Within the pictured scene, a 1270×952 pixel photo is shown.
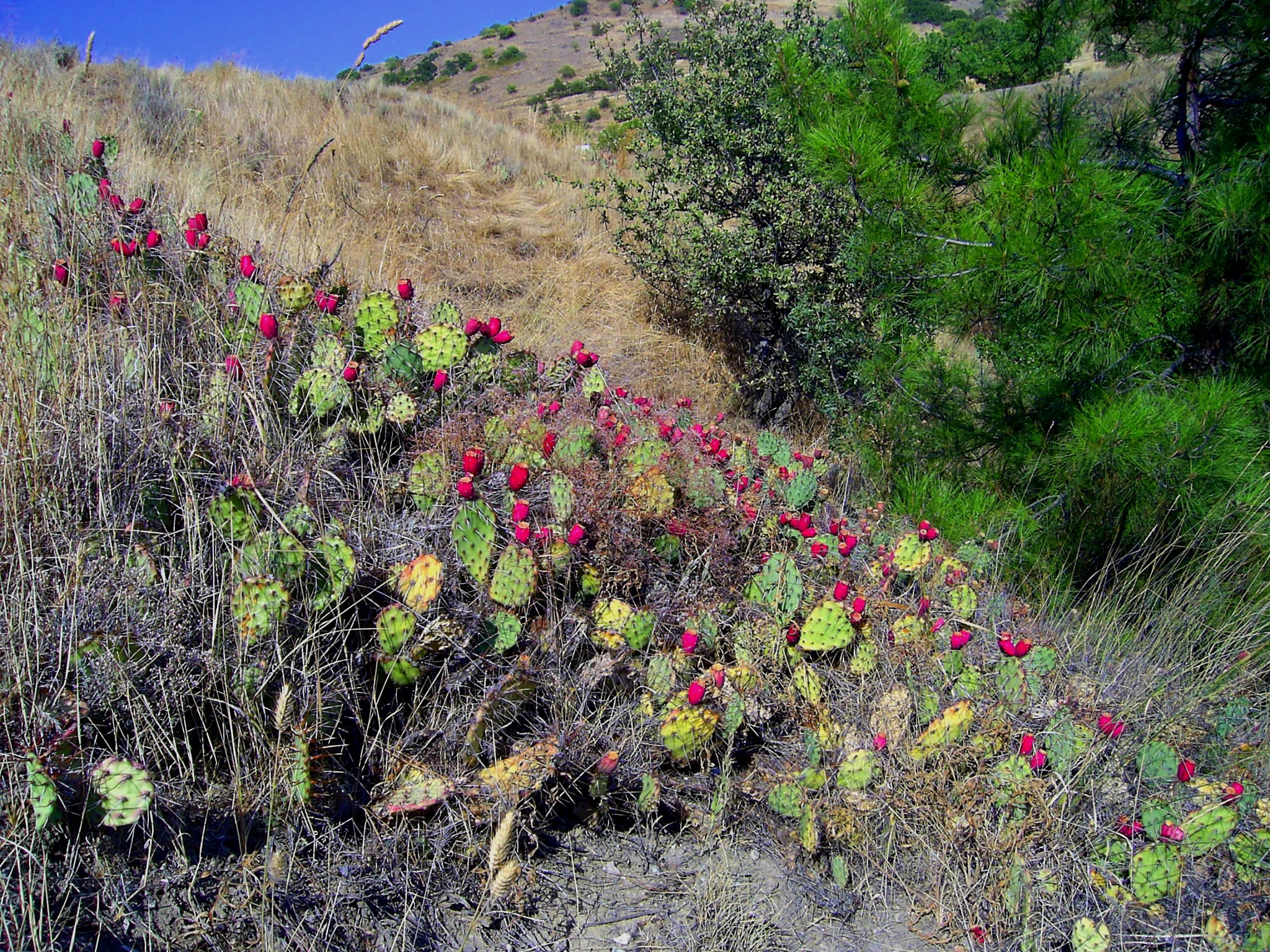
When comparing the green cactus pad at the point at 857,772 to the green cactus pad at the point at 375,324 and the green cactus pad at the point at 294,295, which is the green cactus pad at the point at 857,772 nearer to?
the green cactus pad at the point at 375,324

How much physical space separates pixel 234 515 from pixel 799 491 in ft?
7.20

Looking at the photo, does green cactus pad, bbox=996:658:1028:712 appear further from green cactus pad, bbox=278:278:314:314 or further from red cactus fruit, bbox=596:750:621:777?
green cactus pad, bbox=278:278:314:314

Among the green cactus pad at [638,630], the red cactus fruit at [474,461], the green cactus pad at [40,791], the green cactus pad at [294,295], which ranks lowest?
the green cactus pad at [638,630]

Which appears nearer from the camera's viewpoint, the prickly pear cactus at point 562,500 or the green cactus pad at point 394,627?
the green cactus pad at point 394,627

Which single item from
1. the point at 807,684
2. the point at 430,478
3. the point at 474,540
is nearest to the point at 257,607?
the point at 474,540

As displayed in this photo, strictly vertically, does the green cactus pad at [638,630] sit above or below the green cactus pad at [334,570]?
below

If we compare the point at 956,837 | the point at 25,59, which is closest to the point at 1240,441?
the point at 956,837

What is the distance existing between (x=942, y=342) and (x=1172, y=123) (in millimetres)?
2981

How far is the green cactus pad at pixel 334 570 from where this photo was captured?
228 centimetres

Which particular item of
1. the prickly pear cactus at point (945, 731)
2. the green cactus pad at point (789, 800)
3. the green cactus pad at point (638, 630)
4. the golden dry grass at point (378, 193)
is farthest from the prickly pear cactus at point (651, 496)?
the golden dry grass at point (378, 193)

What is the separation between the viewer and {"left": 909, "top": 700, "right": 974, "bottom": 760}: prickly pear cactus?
2.45 m

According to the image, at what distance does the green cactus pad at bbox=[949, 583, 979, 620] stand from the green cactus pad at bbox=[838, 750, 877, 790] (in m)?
0.81

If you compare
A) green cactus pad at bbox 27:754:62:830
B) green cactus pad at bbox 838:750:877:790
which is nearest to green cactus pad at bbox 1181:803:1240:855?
green cactus pad at bbox 838:750:877:790

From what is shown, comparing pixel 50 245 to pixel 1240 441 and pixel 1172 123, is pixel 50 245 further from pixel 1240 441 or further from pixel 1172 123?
pixel 1172 123
